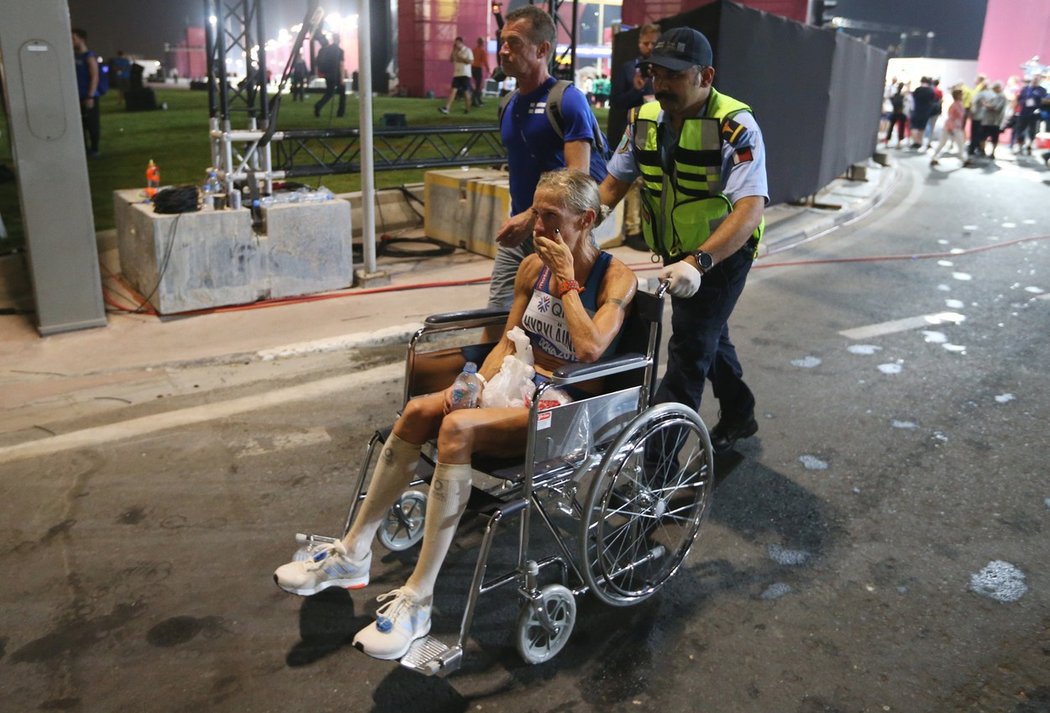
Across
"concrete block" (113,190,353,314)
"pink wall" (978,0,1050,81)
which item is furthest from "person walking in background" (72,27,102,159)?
"pink wall" (978,0,1050,81)

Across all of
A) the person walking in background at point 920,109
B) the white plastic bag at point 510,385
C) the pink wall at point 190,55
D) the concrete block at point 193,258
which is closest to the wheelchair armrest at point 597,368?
the white plastic bag at point 510,385

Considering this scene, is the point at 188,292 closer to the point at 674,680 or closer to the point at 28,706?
the point at 28,706

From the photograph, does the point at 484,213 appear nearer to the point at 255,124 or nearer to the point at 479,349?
the point at 255,124

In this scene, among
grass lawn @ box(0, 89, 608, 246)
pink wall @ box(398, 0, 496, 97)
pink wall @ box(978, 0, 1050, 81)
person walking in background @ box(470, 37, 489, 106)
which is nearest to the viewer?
grass lawn @ box(0, 89, 608, 246)

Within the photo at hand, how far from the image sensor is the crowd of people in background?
58.4 ft

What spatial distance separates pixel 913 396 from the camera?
206 inches

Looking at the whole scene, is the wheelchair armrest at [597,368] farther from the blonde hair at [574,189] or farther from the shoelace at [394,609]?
the shoelace at [394,609]

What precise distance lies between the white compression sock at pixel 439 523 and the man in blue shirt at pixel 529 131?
1.21 m

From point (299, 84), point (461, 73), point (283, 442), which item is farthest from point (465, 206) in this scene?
point (299, 84)

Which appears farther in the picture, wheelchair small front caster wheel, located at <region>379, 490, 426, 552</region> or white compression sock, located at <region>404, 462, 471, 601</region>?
wheelchair small front caster wheel, located at <region>379, 490, 426, 552</region>

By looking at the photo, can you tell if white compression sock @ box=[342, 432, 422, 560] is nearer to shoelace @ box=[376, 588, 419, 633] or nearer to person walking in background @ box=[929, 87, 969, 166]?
shoelace @ box=[376, 588, 419, 633]

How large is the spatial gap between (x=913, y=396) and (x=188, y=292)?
15.6 feet

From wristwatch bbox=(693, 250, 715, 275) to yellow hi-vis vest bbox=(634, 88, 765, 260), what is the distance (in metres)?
0.34

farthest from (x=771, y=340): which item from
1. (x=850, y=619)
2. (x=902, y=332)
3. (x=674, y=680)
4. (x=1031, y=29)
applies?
(x=1031, y=29)
